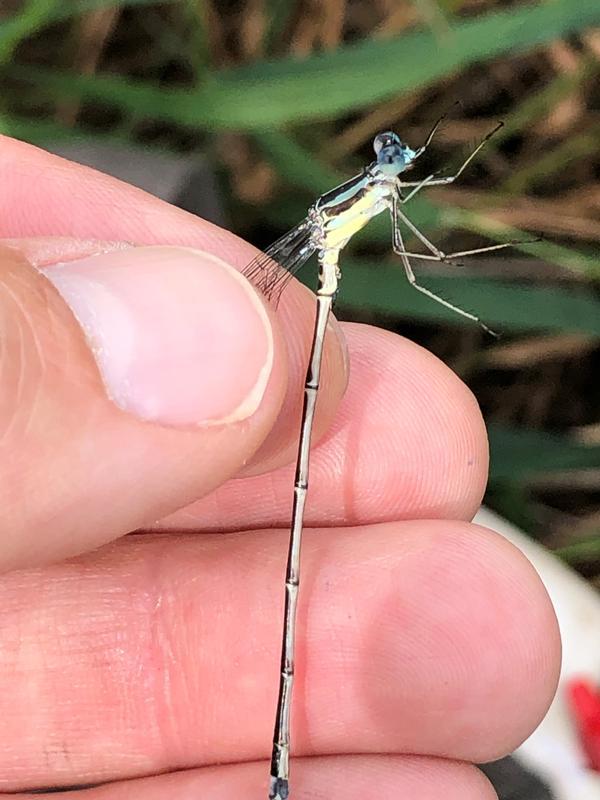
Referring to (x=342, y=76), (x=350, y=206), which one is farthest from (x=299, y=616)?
(x=342, y=76)

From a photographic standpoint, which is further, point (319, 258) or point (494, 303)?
point (494, 303)

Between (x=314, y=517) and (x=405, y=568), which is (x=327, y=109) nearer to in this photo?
(x=314, y=517)

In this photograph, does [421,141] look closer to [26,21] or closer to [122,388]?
[26,21]

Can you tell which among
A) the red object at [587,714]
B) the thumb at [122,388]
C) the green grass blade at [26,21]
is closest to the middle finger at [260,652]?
the red object at [587,714]

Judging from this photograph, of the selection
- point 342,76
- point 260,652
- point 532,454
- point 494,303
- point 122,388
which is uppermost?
point 342,76

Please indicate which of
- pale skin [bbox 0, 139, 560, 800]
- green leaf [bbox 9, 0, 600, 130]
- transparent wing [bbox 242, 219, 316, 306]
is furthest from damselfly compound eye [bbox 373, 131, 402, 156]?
green leaf [bbox 9, 0, 600, 130]

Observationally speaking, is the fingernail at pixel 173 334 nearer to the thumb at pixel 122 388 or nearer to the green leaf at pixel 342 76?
the thumb at pixel 122 388

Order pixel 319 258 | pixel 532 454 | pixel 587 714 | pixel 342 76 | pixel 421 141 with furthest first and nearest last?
pixel 421 141 → pixel 532 454 → pixel 342 76 → pixel 587 714 → pixel 319 258
